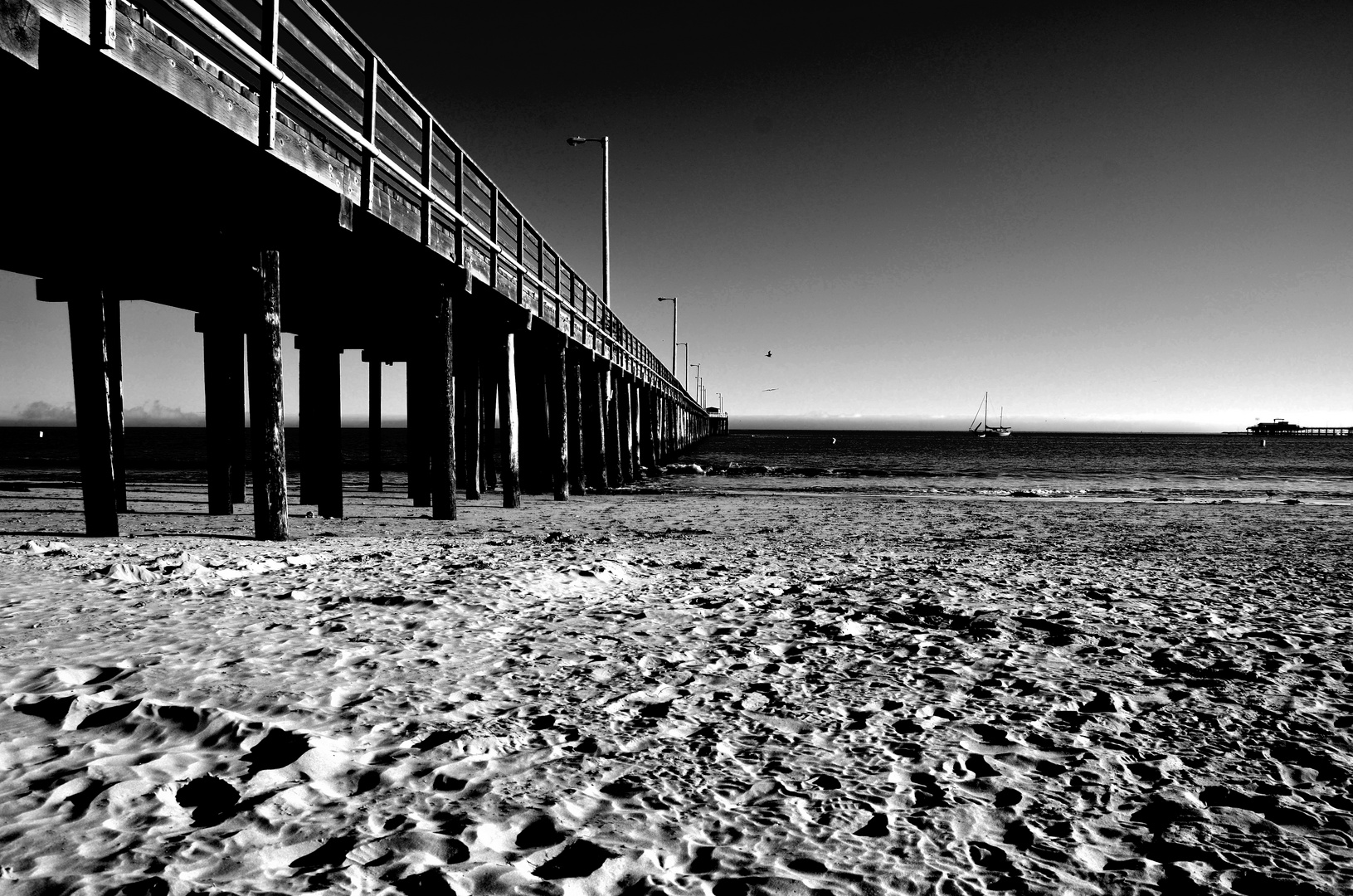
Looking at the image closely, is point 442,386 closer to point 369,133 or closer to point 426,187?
point 426,187

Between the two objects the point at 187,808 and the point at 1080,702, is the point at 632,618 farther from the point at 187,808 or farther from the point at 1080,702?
the point at 187,808

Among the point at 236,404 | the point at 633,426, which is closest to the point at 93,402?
the point at 236,404

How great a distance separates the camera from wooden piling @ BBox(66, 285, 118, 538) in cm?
754

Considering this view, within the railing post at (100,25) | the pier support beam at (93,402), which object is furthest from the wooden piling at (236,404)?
the railing post at (100,25)

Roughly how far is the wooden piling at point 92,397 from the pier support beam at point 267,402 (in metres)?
1.35

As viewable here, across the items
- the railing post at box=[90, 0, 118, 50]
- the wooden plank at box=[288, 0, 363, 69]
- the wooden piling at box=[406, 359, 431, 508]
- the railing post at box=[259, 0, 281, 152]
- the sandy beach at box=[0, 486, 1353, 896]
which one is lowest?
the sandy beach at box=[0, 486, 1353, 896]

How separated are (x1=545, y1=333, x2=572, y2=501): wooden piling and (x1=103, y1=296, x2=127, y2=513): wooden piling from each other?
22.1 feet

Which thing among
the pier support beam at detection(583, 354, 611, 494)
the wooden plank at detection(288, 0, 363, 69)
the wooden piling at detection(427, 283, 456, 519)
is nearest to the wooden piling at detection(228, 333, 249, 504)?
the wooden piling at detection(427, 283, 456, 519)

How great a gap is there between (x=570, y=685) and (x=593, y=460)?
48.7ft

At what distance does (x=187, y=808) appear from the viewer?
247 centimetres

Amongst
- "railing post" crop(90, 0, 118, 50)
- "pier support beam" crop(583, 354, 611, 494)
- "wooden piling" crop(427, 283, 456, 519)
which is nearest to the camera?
"railing post" crop(90, 0, 118, 50)

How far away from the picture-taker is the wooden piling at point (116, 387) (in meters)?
8.61

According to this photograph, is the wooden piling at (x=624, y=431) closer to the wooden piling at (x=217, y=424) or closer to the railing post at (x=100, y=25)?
the wooden piling at (x=217, y=424)

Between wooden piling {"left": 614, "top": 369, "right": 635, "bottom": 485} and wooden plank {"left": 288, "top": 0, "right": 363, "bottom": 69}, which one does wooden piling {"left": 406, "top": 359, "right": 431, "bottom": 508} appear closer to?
wooden piling {"left": 614, "top": 369, "right": 635, "bottom": 485}
